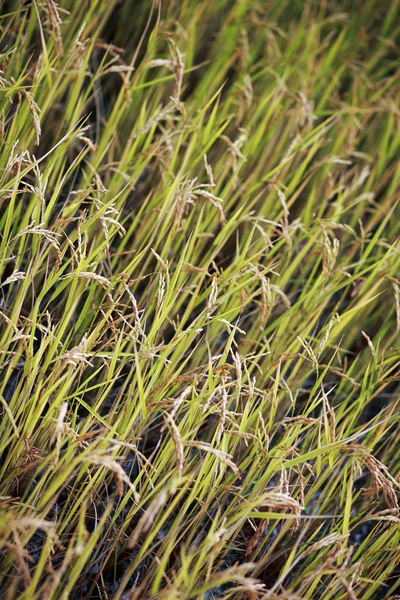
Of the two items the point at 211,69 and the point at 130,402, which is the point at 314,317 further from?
the point at 211,69

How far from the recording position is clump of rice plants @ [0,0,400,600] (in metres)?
0.96

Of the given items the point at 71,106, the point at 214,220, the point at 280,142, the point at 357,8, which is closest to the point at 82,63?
the point at 71,106

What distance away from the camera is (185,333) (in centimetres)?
98

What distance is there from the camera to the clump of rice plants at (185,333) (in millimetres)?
965

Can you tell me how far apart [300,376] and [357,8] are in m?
1.74

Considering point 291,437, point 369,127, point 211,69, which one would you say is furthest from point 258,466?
point 369,127

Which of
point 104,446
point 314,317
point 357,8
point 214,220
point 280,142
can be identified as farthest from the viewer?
point 357,8

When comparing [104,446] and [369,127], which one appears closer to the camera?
[104,446]

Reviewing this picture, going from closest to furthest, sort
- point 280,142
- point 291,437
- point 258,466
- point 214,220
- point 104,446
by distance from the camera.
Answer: point 104,446
point 291,437
point 258,466
point 214,220
point 280,142

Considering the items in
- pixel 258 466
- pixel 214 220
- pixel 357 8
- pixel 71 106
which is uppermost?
pixel 357 8

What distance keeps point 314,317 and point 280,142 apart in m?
0.62

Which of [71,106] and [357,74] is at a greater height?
[357,74]

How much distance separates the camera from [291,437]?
1027 millimetres

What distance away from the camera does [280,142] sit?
173cm
